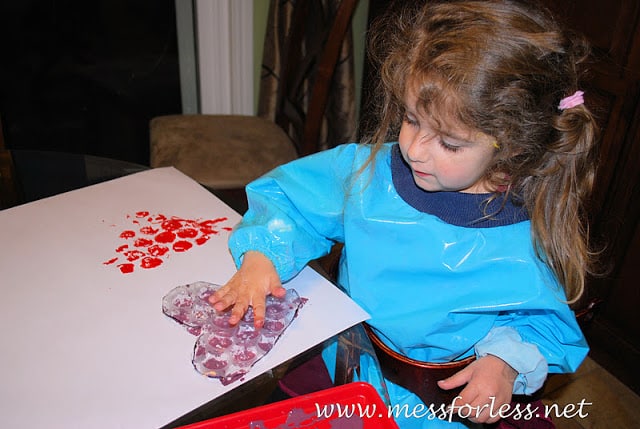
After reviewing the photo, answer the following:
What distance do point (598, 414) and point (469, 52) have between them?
126cm

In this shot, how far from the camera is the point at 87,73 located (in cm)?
254

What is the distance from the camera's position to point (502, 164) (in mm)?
806

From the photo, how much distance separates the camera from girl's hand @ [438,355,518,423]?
2.57ft

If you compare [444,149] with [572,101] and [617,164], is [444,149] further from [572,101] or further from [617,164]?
[617,164]

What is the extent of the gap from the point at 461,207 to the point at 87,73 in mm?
2188

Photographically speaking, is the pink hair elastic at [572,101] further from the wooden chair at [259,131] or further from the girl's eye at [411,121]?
the wooden chair at [259,131]

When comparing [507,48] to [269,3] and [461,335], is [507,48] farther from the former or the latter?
[269,3]

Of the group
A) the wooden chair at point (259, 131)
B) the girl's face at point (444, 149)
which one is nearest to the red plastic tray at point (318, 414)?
the girl's face at point (444, 149)

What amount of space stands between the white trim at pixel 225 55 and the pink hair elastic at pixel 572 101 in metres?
1.71

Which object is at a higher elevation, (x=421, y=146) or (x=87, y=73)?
(x=421, y=146)

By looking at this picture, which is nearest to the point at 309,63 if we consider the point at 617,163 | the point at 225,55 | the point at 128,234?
the point at 225,55

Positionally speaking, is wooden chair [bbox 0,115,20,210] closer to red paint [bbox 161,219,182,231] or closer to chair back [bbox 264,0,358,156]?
red paint [bbox 161,219,182,231]

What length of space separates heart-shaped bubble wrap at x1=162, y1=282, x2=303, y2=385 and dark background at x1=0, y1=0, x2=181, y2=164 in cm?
193

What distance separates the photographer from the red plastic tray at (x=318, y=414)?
0.61 meters
